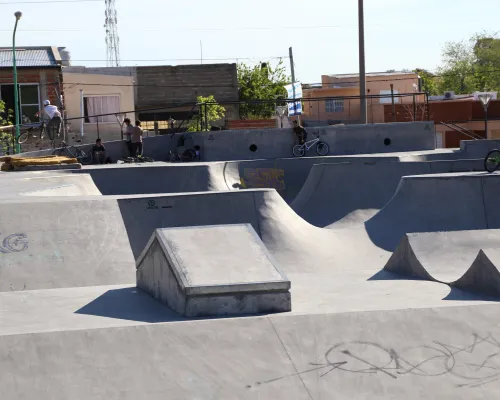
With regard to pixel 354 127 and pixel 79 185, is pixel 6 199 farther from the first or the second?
pixel 354 127

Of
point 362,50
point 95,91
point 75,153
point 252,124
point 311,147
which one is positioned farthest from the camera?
point 252,124

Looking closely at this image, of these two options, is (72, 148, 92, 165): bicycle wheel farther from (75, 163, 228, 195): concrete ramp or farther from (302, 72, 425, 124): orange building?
(302, 72, 425, 124): orange building

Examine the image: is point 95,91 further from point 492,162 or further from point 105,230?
point 105,230

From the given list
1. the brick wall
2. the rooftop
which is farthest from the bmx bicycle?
the rooftop

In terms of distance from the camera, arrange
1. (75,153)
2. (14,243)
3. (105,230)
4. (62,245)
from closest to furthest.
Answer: (14,243), (62,245), (105,230), (75,153)

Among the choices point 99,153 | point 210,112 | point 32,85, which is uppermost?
point 32,85

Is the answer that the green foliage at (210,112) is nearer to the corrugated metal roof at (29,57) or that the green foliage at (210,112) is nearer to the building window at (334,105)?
the corrugated metal roof at (29,57)

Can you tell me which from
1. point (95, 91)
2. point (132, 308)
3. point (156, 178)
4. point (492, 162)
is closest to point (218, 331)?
point (132, 308)

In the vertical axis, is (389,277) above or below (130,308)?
below

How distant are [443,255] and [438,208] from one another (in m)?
6.62

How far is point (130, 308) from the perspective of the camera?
7.94 meters

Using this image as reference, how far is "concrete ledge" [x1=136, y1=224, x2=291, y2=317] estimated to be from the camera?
290 inches

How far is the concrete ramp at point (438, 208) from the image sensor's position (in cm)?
1667

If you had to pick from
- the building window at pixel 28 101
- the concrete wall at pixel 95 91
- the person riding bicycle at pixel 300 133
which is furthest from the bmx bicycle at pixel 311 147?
the building window at pixel 28 101
